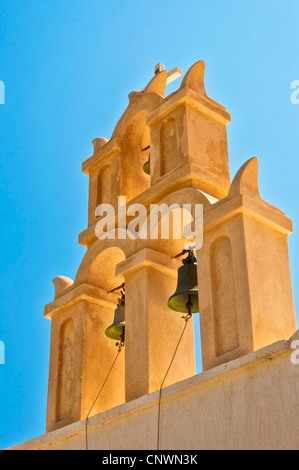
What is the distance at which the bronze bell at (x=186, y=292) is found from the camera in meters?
6.32

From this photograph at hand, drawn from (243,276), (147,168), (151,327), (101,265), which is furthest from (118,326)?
(147,168)

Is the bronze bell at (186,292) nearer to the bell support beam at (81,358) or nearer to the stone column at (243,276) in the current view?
the stone column at (243,276)

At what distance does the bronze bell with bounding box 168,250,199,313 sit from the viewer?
6.32 metres

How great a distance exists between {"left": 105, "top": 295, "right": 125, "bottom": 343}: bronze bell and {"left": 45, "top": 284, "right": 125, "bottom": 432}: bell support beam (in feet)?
Result: 0.68

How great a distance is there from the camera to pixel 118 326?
691 centimetres

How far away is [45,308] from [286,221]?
2.68 meters

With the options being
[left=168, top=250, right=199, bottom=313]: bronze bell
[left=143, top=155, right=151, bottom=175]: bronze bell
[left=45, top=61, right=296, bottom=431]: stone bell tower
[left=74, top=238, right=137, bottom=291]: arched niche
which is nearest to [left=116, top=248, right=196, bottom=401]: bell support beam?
[left=45, top=61, right=296, bottom=431]: stone bell tower

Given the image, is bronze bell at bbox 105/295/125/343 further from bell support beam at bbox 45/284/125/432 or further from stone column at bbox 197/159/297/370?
stone column at bbox 197/159/297/370

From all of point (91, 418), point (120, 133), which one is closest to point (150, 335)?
point (91, 418)

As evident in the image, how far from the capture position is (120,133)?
26.0 feet

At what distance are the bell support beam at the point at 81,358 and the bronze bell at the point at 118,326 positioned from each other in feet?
0.68

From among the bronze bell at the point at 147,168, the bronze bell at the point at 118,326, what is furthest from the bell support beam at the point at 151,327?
the bronze bell at the point at 147,168

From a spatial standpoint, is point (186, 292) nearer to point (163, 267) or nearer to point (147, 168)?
point (163, 267)
